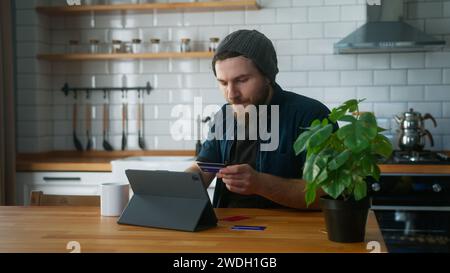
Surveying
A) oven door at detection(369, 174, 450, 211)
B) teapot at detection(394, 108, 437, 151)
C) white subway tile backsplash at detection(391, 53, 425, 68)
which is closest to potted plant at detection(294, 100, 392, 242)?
oven door at detection(369, 174, 450, 211)

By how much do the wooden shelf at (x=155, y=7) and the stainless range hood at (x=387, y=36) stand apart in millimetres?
760

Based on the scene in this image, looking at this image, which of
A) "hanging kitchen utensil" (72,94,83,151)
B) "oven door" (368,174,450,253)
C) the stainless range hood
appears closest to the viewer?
"oven door" (368,174,450,253)

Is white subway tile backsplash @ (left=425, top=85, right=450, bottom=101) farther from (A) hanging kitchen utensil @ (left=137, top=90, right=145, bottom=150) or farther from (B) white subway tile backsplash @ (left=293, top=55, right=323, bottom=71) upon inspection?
(A) hanging kitchen utensil @ (left=137, top=90, right=145, bottom=150)

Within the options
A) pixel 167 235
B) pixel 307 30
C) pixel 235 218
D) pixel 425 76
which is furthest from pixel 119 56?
pixel 167 235

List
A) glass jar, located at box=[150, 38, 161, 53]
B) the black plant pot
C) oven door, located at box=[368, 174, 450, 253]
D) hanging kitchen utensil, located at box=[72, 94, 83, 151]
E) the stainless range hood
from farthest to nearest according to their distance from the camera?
hanging kitchen utensil, located at box=[72, 94, 83, 151] → glass jar, located at box=[150, 38, 161, 53] → the stainless range hood → oven door, located at box=[368, 174, 450, 253] → the black plant pot

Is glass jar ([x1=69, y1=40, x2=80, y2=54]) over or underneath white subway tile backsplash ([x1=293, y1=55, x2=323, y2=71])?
over

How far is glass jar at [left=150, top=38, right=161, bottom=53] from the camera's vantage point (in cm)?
467

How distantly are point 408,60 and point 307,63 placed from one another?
73 cm

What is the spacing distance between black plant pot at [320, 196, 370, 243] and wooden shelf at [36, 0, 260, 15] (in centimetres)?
284

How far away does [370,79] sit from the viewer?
4.57 m

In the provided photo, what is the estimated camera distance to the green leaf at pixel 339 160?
1.73m

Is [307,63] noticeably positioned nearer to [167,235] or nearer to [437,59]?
[437,59]
